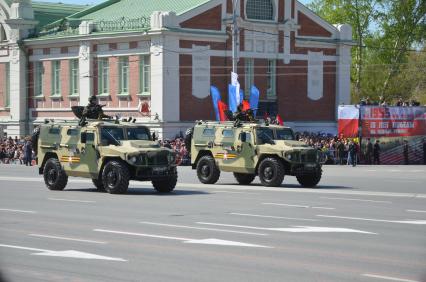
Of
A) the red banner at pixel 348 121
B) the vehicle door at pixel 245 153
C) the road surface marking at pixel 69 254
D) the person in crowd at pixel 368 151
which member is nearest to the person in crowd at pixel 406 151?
the person in crowd at pixel 368 151

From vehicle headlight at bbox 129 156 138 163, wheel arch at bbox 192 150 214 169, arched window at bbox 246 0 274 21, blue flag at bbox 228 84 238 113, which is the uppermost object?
arched window at bbox 246 0 274 21

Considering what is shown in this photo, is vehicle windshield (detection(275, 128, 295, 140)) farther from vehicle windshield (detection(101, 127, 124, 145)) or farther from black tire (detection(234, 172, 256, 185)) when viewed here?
vehicle windshield (detection(101, 127, 124, 145))

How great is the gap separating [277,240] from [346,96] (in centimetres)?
5042

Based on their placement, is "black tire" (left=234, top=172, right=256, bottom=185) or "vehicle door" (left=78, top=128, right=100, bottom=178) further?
"black tire" (left=234, top=172, right=256, bottom=185)

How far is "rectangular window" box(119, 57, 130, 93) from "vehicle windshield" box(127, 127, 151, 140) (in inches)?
1204

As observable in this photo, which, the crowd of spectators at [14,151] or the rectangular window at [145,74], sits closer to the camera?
the crowd of spectators at [14,151]

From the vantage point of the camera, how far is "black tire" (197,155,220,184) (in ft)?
103

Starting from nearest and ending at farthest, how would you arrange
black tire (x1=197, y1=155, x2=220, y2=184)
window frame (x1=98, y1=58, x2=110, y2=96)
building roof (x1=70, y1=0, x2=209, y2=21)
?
black tire (x1=197, y1=155, x2=220, y2=184) → window frame (x1=98, y1=58, x2=110, y2=96) → building roof (x1=70, y1=0, x2=209, y2=21)

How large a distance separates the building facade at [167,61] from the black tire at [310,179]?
2529 cm

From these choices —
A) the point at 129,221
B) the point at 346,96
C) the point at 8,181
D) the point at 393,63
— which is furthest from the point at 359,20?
the point at 129,221

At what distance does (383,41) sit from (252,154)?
163ft

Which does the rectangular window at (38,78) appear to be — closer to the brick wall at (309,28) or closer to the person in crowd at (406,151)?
the brick wall at (309,28)

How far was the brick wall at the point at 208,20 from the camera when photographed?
57431mm

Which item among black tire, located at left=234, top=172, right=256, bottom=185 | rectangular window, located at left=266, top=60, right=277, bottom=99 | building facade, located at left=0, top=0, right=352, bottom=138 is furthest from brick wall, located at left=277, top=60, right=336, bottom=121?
black tire, located at left=234, top=172, right=256, bottom=185
